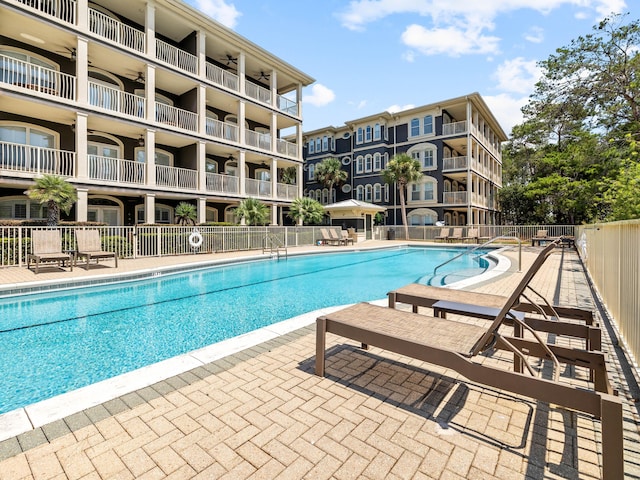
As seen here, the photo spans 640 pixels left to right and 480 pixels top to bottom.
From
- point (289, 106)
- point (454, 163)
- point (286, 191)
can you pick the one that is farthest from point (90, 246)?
point (454, 163)

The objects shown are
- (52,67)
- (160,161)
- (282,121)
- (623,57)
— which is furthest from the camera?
(282,121)

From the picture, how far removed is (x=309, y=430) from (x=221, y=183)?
59.9 feet

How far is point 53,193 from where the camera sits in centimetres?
1102

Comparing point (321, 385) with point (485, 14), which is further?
point (485, 14)

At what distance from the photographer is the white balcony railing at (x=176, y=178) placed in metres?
16.5

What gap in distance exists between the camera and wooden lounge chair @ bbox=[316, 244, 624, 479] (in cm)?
162

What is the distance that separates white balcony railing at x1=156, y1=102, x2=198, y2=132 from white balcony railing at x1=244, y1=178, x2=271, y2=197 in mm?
4332

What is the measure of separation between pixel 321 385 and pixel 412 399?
0.77 meters

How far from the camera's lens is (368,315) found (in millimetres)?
3246

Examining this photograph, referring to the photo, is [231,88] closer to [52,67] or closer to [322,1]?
[52,67]

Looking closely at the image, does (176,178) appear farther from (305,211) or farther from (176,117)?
(305,211)

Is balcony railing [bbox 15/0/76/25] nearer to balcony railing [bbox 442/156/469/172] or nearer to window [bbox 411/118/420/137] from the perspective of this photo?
window [bbox 411/118/420/137]

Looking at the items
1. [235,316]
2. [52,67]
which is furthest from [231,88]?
[235,316]

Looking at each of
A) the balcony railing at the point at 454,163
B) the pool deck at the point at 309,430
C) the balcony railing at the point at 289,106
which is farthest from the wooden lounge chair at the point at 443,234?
the pool deck at the point at 309,430
